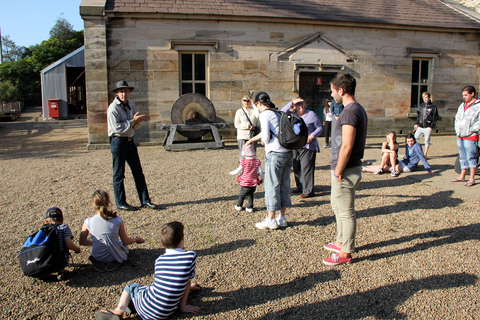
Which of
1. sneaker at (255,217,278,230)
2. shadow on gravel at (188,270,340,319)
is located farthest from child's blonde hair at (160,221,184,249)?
sneaker at (255,217,278,230)

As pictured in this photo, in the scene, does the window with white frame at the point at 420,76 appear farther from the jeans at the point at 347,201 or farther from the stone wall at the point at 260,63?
the jeans at the point at 347,201

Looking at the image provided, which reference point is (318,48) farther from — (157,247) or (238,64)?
(157,247)

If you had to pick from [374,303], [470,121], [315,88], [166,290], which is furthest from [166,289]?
[315,88]

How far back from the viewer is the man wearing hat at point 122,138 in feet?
17.3

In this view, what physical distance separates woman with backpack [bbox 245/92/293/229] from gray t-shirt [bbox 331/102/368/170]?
85 cm

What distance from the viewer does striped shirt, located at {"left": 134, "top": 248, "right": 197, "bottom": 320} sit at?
2.83 metres

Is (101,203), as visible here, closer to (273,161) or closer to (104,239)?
(104,239)

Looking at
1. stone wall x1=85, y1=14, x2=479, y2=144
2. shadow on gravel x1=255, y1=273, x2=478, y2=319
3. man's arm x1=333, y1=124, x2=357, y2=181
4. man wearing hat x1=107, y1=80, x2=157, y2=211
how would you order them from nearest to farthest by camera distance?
1. shadow on gravel x1=255, y1=273, x2=478, y2=319
2. man's arm x1=333, y1=124, x2=357, y2=181
3. man wearing hat x1=107, y1=80, x2=157, y2=211
4. stone wall x1=85, y1=14, x2=479, y2=144

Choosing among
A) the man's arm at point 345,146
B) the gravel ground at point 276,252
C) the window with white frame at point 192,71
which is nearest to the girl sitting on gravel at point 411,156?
the gravel ground at point 276,252

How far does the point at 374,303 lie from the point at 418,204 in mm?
3101

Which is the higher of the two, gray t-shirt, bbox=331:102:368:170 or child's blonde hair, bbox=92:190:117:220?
gray t-shirt, bbox=331:102:368:170

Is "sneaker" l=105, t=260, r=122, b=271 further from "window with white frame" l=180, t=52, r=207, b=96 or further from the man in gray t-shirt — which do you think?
"window with white frame" l=180, t=52, r=207, b=96

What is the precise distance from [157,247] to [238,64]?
875 centimetres

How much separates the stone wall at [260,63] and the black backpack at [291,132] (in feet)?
25.8
